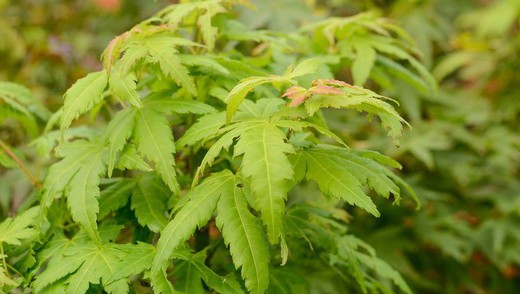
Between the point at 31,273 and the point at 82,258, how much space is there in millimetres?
95

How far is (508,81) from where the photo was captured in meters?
2.57

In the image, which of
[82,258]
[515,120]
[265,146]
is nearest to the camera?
[265,146]

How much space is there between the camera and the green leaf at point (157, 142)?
2.77 ft

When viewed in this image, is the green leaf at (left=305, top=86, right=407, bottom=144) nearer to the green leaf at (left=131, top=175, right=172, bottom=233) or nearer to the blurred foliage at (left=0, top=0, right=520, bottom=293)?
the green leaf at (left=131, top=175, right=172, bottom=233)

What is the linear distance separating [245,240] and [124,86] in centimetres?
31

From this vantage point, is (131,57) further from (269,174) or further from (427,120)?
(427,120)

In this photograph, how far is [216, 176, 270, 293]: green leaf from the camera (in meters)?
0.75

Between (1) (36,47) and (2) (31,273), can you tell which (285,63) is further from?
(1) (36,47)

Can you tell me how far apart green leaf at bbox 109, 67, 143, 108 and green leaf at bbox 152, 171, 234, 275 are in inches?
6.9

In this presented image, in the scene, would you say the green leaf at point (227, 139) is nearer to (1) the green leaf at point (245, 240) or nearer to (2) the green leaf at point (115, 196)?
(1) the green leaf at point (245, 240)

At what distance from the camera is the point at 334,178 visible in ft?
2.61

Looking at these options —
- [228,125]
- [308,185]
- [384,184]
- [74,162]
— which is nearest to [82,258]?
[74,162]

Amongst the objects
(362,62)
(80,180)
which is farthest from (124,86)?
(362,62)

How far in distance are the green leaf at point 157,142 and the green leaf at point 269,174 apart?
141 millimetres
